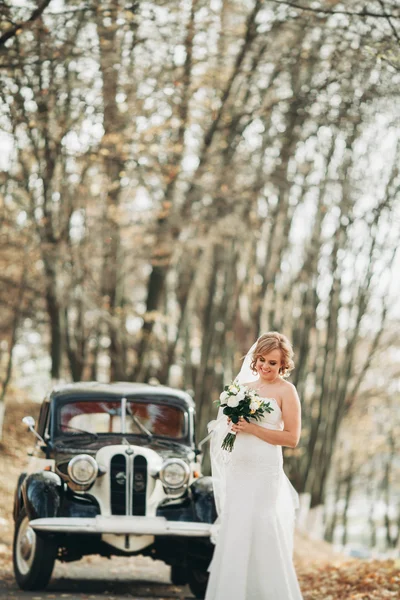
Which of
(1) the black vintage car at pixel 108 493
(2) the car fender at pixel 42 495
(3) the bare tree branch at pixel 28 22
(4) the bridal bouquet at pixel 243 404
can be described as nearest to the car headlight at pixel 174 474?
(1) the black vintage car at pixel 108 493

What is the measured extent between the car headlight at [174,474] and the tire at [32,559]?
1.21 m

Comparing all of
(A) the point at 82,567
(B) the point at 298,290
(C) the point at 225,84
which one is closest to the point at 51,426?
(A) the point at 82,567

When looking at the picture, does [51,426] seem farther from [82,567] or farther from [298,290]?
[298,290]

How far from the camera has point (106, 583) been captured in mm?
11188

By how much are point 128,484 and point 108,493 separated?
21 centimetres

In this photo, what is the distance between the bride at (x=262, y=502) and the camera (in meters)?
7.11

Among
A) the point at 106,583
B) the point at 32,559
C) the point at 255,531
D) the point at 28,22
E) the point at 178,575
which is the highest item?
the point at 28,22

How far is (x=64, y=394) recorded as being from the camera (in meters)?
10.8

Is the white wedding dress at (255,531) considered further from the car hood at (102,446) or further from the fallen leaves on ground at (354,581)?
the fallen leaves on ground at (354,581)

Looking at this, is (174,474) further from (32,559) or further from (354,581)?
(354,581)

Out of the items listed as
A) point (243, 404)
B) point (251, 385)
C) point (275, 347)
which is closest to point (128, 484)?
point (251, 385)

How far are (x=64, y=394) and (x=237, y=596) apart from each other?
4.24 meters

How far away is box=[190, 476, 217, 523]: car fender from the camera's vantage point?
31.9 feet

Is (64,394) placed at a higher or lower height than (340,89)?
lower
